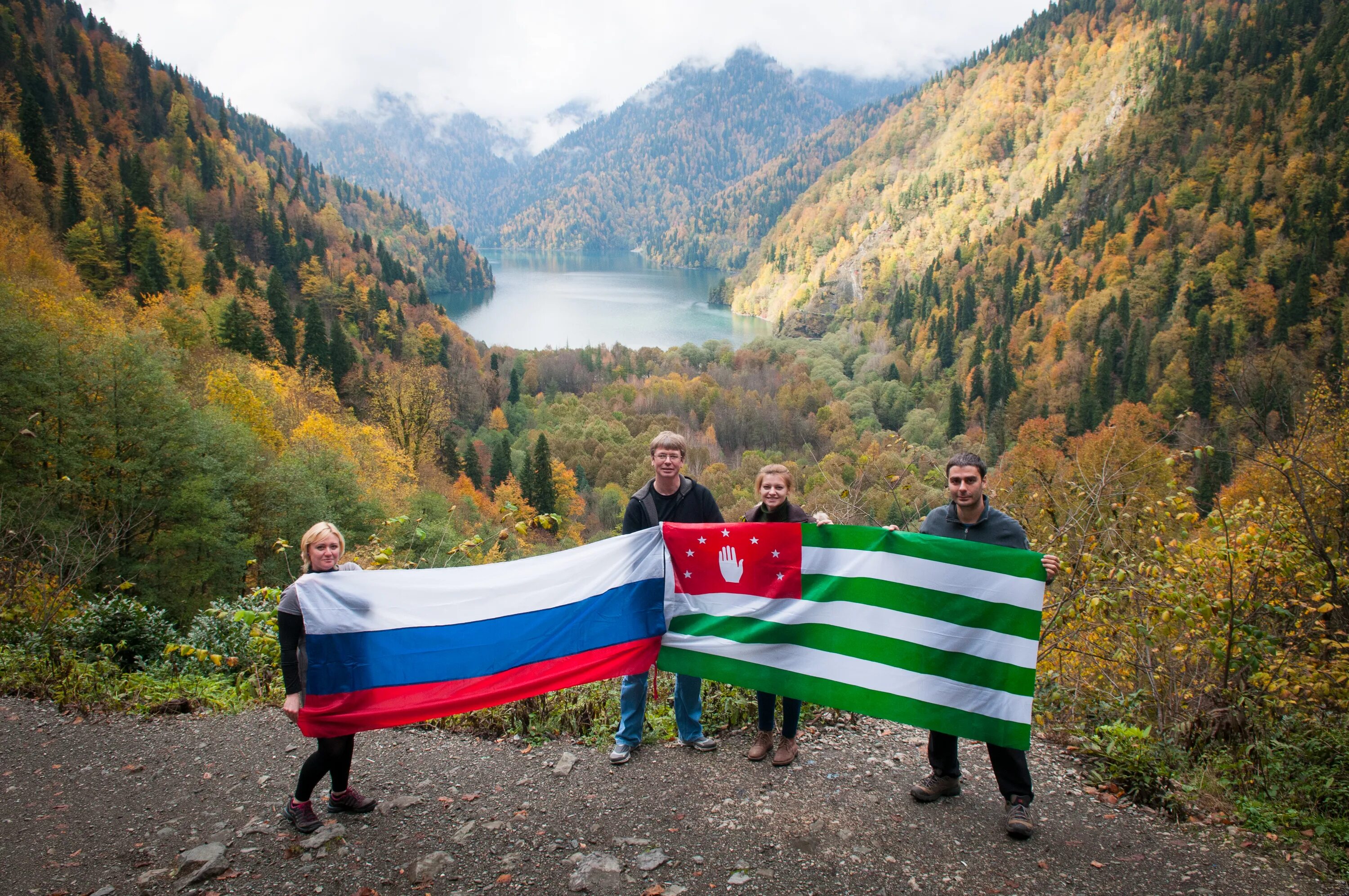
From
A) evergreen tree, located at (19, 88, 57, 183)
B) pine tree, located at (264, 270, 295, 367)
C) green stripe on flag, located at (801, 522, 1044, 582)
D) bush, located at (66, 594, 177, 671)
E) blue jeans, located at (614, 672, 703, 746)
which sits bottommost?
bush, located at (66, 594, 177, 671)

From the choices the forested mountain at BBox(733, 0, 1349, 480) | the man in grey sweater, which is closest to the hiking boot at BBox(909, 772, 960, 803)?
the man in grey sweater

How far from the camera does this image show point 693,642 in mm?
6145

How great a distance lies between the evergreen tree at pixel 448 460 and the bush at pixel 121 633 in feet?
189

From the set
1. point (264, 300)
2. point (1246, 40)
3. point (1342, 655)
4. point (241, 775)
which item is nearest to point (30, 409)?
point (241, 775)

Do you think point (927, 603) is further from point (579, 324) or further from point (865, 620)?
point (579, 324)

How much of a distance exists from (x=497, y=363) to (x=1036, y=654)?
104 m

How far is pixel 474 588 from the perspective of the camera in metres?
5.79

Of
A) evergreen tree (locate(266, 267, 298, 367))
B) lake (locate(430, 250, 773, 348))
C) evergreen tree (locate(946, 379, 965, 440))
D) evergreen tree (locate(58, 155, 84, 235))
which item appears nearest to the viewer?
evergreen tree (locate(58, 155, 84, 235))

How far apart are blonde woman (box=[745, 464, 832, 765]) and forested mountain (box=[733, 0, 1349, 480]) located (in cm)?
6680

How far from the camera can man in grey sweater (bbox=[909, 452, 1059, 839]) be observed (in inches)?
200

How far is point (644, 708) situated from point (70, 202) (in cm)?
8011

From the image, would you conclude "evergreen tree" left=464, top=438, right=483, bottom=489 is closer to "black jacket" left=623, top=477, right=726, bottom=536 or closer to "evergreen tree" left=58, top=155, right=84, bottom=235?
"evergreen tree" left=58, top=155, right=84, bottom=235

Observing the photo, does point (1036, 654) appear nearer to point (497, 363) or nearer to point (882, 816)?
point (882, 816)

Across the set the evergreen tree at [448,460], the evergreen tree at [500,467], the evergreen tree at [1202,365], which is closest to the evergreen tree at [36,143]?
the evergreen tree at [448,460]
